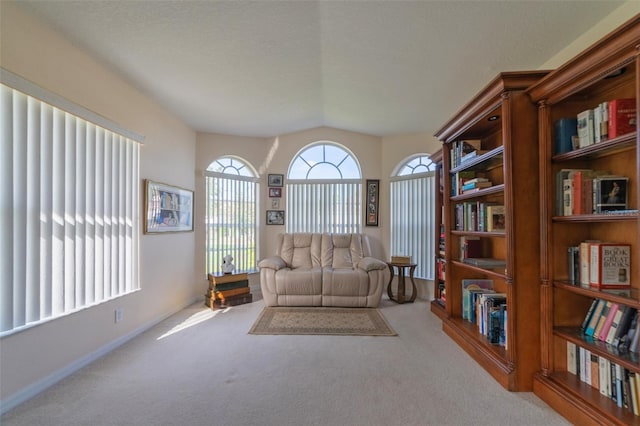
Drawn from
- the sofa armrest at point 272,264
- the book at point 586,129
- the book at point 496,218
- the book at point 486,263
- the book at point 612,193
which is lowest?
the sofa armrest at point 272,264

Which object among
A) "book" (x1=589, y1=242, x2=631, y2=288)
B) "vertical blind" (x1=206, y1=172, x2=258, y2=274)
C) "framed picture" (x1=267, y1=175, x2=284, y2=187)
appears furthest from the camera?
"framed picture" (x1=267, y1=175, x2=284, y2=187)

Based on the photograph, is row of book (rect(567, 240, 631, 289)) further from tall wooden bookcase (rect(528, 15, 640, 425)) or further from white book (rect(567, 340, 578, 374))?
white book (rect(567, 340, 578, 374))

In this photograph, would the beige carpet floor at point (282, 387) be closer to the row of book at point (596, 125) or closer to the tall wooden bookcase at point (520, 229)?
the tall wooden bookcase at point (520, 229)

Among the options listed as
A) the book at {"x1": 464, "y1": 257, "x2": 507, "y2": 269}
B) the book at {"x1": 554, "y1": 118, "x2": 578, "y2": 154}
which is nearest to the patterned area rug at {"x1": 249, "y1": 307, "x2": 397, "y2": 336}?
the book at {"x1": 464, "y1": 257, "x2": 507, "y2": 269}

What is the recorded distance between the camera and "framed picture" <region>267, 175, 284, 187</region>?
15.6ft

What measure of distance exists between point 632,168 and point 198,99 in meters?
3.70

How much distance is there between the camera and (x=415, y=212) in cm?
427

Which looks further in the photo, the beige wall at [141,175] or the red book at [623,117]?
the beige wall at [141,175]

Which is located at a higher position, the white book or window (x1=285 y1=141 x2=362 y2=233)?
window (x1=285 y1=141 x2=362 y2=233)

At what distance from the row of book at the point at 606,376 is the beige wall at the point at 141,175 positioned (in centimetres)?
346

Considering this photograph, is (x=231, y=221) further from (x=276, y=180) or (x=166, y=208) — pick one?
(x=166, y=208)

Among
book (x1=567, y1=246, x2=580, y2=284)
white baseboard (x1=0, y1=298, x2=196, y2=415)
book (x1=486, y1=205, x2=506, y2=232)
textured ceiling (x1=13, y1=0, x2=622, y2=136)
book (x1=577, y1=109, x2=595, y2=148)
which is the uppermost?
textured ceiling (x1=13, y1=0, x2=622, y2=136)

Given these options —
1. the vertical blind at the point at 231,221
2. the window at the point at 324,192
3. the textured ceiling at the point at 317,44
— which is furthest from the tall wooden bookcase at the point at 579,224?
the vertical blind at the point at 231,221

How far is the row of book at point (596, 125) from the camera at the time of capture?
143 cm
